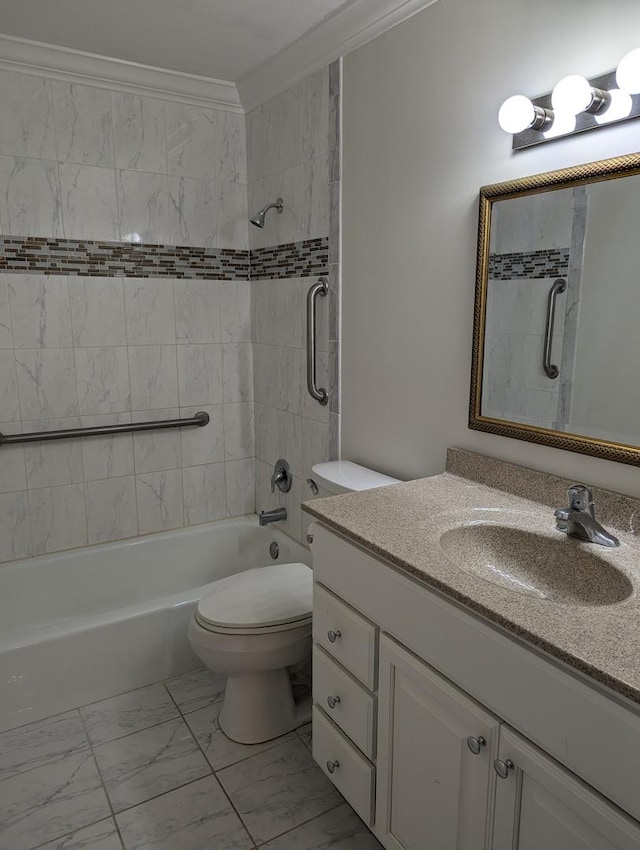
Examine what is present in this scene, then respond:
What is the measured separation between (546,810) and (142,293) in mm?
2308

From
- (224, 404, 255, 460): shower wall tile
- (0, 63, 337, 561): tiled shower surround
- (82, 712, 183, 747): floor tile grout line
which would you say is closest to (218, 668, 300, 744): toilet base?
(82, 712, 183, 747): floor tile grout line

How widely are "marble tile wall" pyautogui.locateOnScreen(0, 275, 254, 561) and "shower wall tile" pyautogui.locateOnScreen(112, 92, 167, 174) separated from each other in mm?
476

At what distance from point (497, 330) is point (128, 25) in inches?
63.9

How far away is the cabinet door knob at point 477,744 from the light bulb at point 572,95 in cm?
126

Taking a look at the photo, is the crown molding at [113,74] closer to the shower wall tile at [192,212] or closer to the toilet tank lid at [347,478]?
the shower wall tile at [192,212]

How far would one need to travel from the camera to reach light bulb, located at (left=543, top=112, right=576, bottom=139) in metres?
1.33

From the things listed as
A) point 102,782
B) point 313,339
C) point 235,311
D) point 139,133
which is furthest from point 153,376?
point 102,782

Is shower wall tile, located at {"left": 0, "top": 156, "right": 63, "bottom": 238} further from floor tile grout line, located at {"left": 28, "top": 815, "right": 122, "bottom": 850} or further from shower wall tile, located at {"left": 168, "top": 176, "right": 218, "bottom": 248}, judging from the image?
floor tile grout line, located at {"left": 28, "top": 815, "right": 122, "bottom": 850}

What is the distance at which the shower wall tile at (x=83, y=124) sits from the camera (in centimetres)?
231

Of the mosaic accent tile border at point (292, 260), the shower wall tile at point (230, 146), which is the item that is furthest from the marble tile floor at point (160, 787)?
the shower wall tile at point (230, 146)

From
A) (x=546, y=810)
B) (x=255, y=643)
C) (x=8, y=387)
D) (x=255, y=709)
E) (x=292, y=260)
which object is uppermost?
(x=292, y=260)

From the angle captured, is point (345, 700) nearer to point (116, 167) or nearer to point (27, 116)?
point (116, 167)

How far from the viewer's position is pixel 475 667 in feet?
3.55

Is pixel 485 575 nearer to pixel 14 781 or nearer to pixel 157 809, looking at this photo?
pixel 157 809
